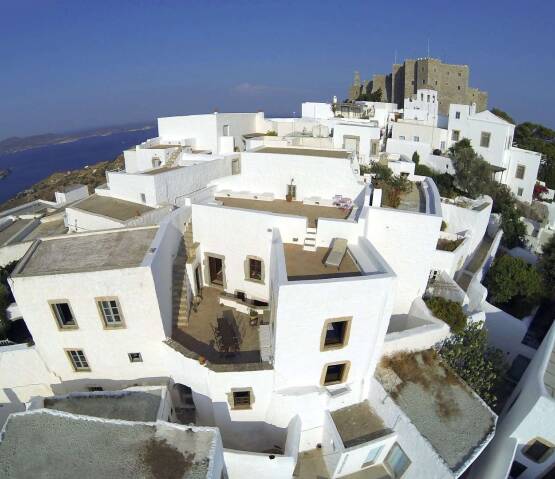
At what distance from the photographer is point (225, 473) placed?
11781 mm

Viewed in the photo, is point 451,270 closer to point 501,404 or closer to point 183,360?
point 501,404

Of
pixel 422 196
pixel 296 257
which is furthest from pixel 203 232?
pixel 422 196

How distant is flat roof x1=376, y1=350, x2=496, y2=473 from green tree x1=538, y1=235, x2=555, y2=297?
38.3ft

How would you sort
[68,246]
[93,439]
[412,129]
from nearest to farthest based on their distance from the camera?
[93,439] → [68,246] → [412,129]

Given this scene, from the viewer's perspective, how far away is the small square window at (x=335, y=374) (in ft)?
42.0

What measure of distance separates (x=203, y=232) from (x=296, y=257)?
5.06m

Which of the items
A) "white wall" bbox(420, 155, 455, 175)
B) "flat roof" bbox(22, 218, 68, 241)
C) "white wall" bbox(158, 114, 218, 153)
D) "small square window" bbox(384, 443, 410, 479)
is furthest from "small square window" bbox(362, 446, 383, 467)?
"white wall" bbox(420, 155, 455, 175)

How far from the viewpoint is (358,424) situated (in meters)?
13.2

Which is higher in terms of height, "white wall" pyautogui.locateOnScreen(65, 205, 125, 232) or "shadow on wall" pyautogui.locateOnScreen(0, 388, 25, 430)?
"white wall" pyautogui.locateOnScreen(65, 205, 125, 232)

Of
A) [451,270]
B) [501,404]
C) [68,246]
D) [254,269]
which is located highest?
[68,246]

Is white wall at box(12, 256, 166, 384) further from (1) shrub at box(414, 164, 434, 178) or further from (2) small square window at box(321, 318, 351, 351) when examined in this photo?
(1) shrub at box(414, 164, 434, 178)

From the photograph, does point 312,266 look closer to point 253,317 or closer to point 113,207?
point 253,317

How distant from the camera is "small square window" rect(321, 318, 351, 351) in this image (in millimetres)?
11610

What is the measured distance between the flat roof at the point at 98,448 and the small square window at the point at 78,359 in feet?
8.18
